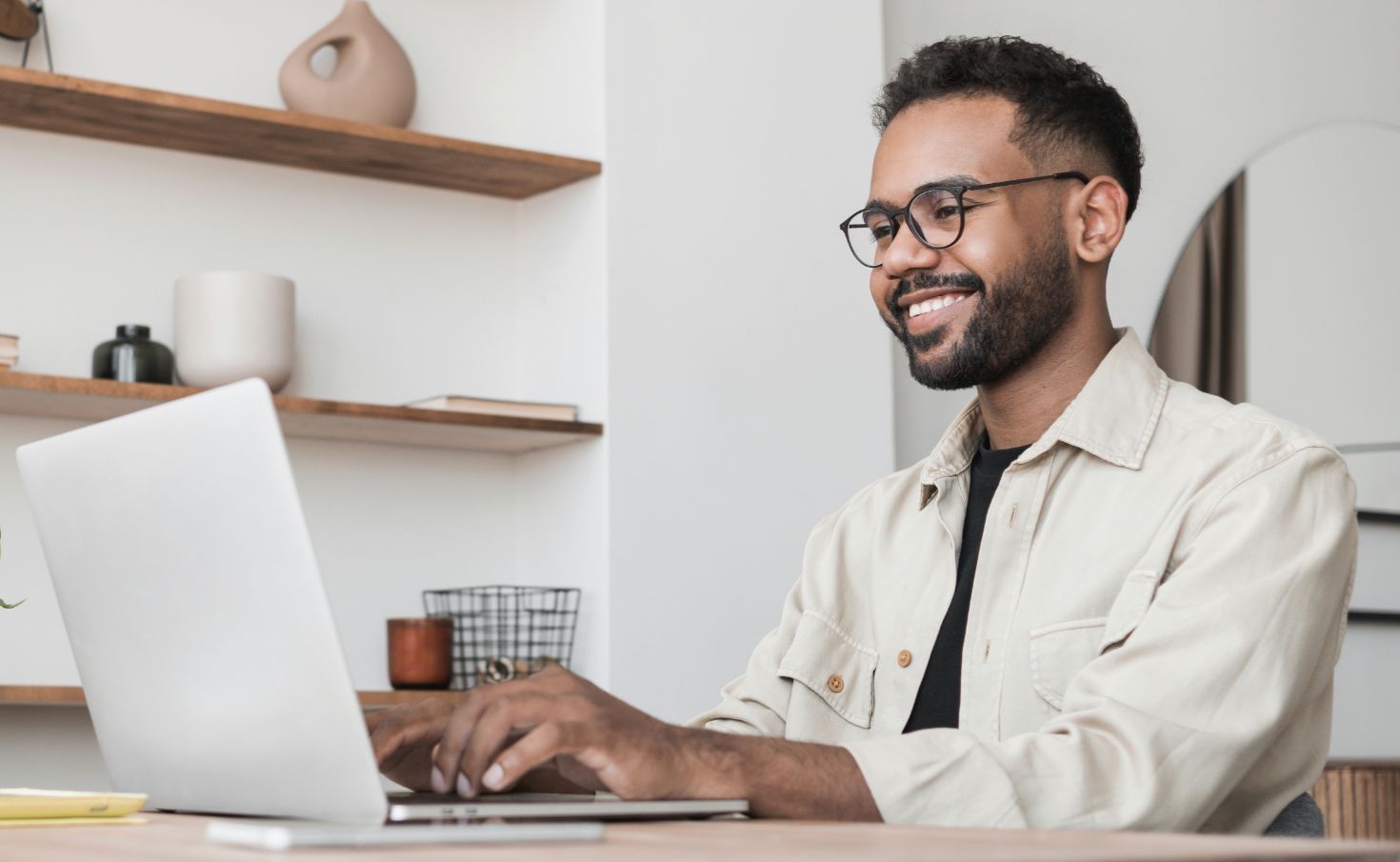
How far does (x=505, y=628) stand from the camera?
2.84 meters

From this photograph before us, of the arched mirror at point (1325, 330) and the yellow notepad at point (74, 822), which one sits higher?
the arched mirror at point (1325, 330)

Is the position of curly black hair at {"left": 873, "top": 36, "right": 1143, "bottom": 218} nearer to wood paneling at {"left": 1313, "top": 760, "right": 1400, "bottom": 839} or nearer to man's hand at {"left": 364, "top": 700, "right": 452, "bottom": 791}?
man's hand at {"left": 364, "top": 700, "right": 452, "bottom": 791}

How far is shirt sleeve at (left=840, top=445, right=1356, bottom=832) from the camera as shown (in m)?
1.15

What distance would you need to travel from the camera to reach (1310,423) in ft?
11.8

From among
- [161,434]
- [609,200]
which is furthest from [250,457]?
[609,200]

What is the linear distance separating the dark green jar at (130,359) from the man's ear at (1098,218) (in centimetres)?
151

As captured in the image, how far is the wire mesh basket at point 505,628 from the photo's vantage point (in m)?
2.78

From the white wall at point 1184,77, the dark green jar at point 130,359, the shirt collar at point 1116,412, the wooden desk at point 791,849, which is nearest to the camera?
the wooden desk at point 791,849

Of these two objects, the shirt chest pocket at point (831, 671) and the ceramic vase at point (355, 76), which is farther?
the ceramic vase at point (355, 76)

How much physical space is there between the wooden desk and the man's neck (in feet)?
2.82

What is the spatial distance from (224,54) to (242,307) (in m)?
0.53

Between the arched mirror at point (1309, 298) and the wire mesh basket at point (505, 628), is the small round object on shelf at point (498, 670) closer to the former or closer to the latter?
the wire mesh basket at point (505, 628)

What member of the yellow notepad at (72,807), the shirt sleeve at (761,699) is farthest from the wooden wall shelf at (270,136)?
the yellow notepad at (72,807)

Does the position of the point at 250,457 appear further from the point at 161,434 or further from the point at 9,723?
the point at 9,723
